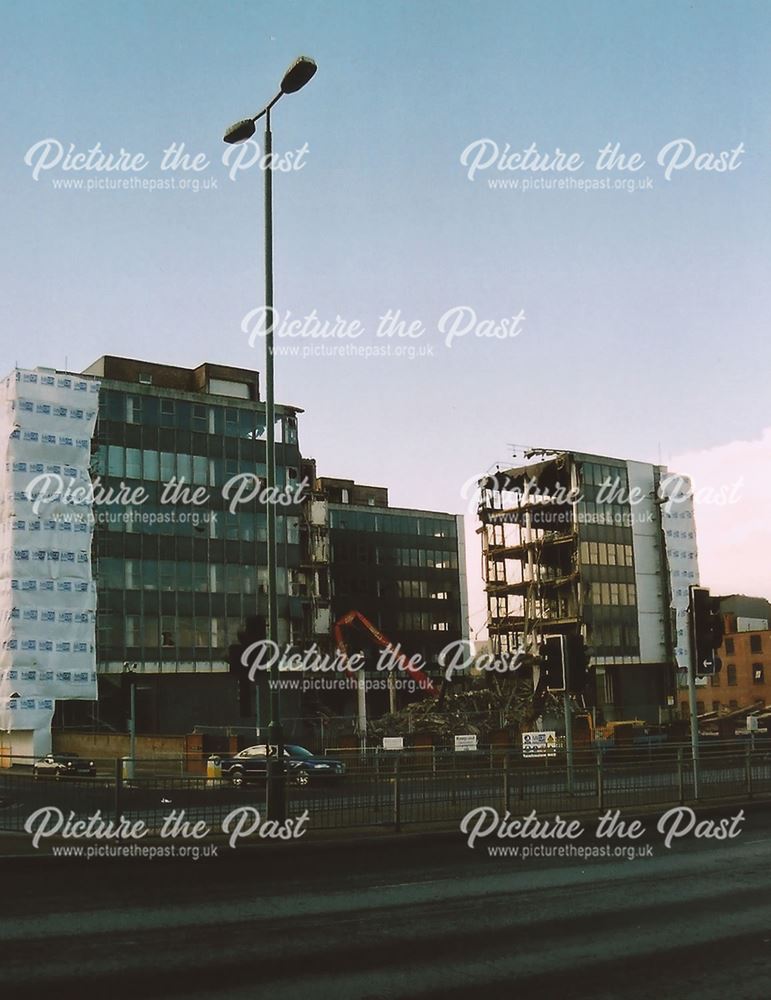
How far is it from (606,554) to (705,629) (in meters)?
67.8

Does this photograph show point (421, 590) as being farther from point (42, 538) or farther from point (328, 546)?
point (42, 538)

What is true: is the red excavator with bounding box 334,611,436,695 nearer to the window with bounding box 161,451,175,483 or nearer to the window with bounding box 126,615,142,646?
the window with bounding box 126,615,142,646

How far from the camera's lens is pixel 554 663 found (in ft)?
65.0

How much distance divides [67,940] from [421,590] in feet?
313

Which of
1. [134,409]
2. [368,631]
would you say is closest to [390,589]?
[368,631]

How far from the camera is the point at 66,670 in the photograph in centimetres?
6175

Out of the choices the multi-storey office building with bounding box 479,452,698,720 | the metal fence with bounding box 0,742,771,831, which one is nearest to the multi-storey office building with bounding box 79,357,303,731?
the multi-storey office building with bounding box 479,452,698,720

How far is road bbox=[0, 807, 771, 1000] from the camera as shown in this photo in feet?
25.3

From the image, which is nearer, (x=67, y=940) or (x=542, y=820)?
(x=67, y=940)

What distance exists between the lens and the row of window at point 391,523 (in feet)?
330

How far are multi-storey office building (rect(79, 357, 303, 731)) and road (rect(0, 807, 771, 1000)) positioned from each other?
51589 mm

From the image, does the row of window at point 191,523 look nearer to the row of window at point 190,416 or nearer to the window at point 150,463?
the window at point 150,463

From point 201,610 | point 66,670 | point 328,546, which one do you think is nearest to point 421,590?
point 328,546

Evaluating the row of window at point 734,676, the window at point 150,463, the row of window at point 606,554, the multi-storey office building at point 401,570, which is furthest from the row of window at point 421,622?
the window at point 150,463
